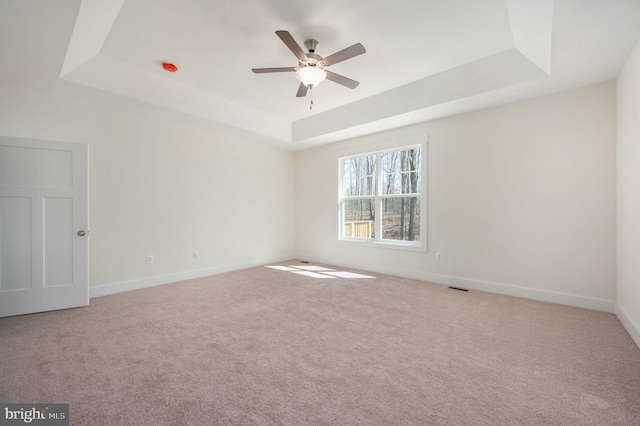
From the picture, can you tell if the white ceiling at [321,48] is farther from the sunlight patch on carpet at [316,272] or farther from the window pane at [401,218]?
the sunlight patch on carpet at [316,272]

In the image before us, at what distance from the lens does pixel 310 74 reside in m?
2.77

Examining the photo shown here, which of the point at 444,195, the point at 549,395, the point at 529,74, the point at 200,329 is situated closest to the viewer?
the point at 549,395

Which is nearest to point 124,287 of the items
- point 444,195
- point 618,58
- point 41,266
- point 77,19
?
point 41,266

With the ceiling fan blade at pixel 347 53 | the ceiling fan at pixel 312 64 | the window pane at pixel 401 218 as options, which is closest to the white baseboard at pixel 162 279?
the window pane at pixel 401 218

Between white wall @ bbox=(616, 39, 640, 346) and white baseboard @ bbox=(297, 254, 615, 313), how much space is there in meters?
0.23

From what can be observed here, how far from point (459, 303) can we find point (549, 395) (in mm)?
1677

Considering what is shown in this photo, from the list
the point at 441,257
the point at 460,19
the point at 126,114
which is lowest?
the point at 441,257

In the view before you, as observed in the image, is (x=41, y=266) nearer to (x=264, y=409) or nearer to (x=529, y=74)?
(x=264, y=409)

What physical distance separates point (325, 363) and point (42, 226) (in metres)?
3.51

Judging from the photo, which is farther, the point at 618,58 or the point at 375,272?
the point at 375,272

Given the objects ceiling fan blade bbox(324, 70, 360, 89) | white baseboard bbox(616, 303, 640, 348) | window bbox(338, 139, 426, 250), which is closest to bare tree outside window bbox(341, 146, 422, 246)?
window bbox(338, 139, 426, 250)

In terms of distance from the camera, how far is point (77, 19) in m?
2.13

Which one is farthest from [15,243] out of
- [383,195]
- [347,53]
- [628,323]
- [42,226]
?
[628,323]

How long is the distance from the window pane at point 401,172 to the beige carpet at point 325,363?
2.12 meters
